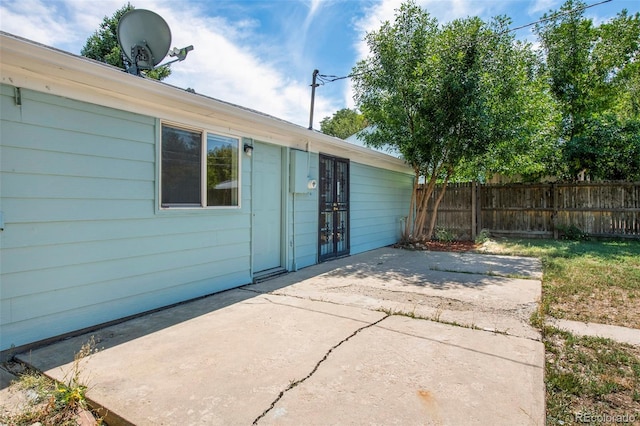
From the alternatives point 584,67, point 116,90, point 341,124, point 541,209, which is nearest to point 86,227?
point 116,90

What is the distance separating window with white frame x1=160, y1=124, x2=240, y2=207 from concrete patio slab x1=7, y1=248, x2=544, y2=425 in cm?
123

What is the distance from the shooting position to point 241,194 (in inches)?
189

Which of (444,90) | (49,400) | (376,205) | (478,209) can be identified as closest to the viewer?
(49,400)

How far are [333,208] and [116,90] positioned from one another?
4400 mm

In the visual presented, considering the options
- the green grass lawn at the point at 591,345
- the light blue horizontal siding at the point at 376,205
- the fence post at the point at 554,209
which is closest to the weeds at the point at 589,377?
the green grass lawn at the point at 591,345

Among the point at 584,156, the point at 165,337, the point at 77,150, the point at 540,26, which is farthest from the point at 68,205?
the point at 540,26

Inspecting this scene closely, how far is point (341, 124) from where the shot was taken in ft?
107

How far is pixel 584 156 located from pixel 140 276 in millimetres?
11349

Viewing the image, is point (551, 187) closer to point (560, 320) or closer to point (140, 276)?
point (560, 320)

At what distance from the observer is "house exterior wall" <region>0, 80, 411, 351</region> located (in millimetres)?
2721

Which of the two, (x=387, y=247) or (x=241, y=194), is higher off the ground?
(x=241, y=194)

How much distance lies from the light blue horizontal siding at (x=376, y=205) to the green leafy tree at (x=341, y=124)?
20956mm

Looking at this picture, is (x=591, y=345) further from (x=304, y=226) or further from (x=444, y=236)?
(x=444, y=236)

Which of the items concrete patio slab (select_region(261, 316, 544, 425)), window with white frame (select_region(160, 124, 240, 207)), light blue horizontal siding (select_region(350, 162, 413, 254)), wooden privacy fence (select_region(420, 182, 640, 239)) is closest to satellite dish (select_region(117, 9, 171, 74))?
Result: window with white frame (select_region(160, 124, 240, 207))
